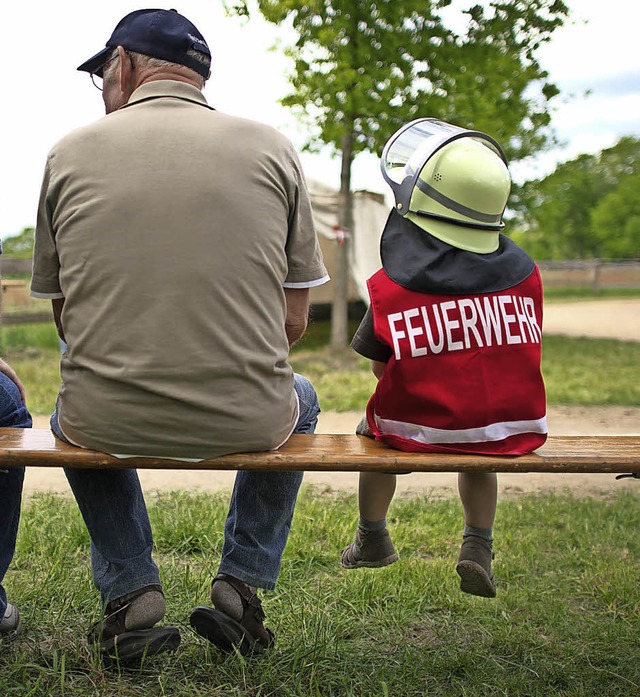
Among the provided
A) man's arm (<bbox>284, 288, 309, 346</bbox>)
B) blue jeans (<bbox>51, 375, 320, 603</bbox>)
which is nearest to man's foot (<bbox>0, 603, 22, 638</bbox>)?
blue jeans (<bbox>51, 375, 320, 603</bbox>)

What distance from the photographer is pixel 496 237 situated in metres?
2.47

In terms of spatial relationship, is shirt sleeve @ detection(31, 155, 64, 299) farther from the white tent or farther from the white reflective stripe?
the white tent

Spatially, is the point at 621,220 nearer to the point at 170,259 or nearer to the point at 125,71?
the point at 125,71

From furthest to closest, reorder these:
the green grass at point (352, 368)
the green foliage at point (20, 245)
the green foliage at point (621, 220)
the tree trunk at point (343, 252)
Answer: the green foliage at point (621, 220), the green foliage at point (20, 245), the tree trunk at point (343, 252), the green grass at point (352, 368)

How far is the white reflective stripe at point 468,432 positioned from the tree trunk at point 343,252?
846 centimetres

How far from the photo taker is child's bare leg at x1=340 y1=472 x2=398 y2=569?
2801 mm

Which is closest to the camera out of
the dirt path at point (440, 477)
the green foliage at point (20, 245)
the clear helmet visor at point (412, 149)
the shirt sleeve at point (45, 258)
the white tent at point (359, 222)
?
the shirt sleeve at point (45, 258)

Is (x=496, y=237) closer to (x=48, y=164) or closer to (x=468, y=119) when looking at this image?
(x=48, y=164)

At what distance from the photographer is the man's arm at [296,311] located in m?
2.31

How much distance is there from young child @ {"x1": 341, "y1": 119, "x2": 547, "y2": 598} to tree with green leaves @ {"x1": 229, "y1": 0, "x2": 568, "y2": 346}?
24.8 feet

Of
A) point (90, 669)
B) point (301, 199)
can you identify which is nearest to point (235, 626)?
point (90, 669)

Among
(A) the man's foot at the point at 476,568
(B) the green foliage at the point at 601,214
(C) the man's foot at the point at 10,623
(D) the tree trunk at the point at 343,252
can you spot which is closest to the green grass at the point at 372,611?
(C) the man's foot at the point at 10,623

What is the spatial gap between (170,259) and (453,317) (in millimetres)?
760

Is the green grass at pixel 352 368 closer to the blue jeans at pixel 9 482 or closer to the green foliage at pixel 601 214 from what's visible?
the blue jeans at pixel 9 482
